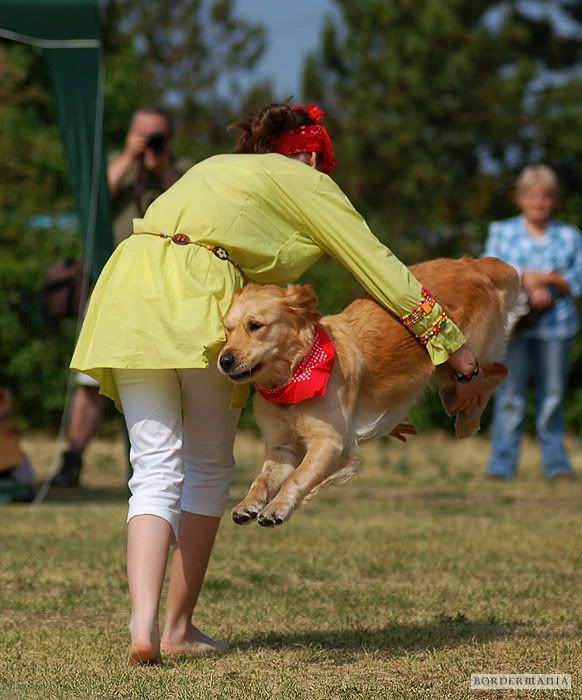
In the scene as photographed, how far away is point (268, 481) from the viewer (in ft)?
13.7

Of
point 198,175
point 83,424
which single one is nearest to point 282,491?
point 198,175

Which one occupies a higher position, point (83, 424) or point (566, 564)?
point (566, 564)

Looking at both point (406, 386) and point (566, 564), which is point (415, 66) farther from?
point (406, 386)

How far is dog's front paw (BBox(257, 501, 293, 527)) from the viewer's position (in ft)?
12.8

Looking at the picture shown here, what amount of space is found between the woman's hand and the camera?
350 centimetres

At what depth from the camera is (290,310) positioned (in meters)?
4.20

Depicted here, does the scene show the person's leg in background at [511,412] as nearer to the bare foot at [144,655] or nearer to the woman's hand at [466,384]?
the woman's hand at [466,384]

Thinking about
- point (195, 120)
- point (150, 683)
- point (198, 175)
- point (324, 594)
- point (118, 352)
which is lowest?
point (195, 120)

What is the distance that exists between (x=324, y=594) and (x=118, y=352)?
2044 millimetres

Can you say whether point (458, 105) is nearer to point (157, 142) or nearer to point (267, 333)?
point (157, 142)

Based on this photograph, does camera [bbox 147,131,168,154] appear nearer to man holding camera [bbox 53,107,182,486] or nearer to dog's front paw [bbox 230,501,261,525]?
man holding camera [bbox 53,107,182,486]

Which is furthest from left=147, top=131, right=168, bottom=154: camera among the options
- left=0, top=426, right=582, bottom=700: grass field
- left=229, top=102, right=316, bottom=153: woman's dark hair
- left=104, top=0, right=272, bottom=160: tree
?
left=104, top=0, right=272, bottom=160: tree

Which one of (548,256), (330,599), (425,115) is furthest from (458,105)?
(330,599)

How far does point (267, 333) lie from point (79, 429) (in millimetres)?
5467
